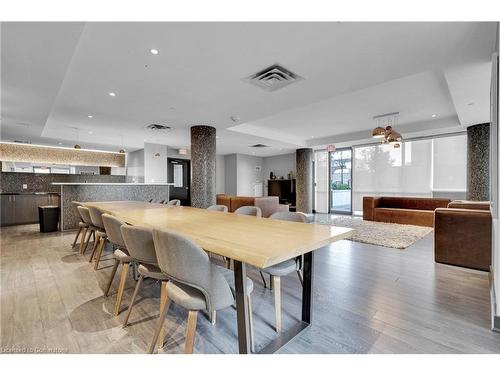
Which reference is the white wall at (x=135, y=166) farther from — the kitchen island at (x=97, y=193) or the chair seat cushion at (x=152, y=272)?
the chair seat cushion at (x=152, y=272)

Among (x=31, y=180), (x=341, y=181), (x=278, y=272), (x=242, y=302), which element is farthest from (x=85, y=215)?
(x=341, y=181)

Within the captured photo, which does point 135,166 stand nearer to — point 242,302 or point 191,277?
point 191,277

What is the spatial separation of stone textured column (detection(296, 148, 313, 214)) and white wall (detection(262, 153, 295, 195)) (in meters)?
1.49

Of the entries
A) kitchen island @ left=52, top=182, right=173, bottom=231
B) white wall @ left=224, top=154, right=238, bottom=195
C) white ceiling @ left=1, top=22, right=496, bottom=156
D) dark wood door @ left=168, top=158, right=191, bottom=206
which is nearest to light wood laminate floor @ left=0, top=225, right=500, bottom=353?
white ceiling @ left=1, top=22, right=496, bottom=156

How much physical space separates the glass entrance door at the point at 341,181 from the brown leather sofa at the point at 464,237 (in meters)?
5.65

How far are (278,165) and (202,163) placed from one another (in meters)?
6.28

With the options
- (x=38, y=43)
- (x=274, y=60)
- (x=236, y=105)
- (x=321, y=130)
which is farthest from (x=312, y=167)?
(x=38, y=43)

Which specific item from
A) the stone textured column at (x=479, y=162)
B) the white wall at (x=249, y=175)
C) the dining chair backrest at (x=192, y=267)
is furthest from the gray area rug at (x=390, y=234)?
the white wall at (x=249, y=175)

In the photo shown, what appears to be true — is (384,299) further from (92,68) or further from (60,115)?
(60,115)

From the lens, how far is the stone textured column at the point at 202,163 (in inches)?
220

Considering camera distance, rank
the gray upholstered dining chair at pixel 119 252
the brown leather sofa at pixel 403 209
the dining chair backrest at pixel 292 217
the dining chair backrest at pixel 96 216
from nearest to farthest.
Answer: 1. the gray upholstered dining chair at pixel 119 252
2. the dining chair backrest at pixel 292 217
3. the dining chair backrest at pixel 96 216
4. the brown leather sofa at pixel 403 209

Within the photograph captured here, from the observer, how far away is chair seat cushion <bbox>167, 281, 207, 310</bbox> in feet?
4.11

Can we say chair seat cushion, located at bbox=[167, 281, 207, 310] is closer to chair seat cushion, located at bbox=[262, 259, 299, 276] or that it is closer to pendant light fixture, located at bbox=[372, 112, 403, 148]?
chair seat cushion, located at bbox=[262, 259, 299, 276]

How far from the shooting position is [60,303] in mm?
2186
